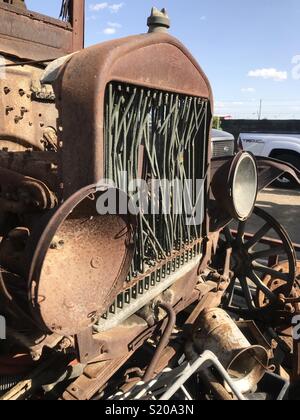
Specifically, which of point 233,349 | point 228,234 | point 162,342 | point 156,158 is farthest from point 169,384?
point 228,234

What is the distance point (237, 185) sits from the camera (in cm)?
217

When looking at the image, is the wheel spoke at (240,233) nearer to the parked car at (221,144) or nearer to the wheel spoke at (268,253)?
the wheel spoke at (268,253)

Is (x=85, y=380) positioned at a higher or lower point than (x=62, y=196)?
lower

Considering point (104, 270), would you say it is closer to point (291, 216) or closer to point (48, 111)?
point (48, 111)

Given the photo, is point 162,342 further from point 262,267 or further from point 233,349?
point 262,267

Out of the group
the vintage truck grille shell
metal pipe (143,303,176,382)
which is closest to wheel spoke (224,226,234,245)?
the vintage truck grille shell

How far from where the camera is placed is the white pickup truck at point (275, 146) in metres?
8.41

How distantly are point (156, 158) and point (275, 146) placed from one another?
7227 millimetres

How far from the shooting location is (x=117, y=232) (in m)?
1.47

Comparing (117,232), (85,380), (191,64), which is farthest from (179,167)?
(85,380)

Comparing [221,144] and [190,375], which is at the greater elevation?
[221,144]

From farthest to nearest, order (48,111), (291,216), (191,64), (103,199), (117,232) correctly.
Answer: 1. (291,216)
2. (48,111)
3. (191,64)
4. (117,232)
5. (103,199)

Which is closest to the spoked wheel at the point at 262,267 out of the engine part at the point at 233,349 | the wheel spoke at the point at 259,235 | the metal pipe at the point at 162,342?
the wheel spoke at the point at 259,235
